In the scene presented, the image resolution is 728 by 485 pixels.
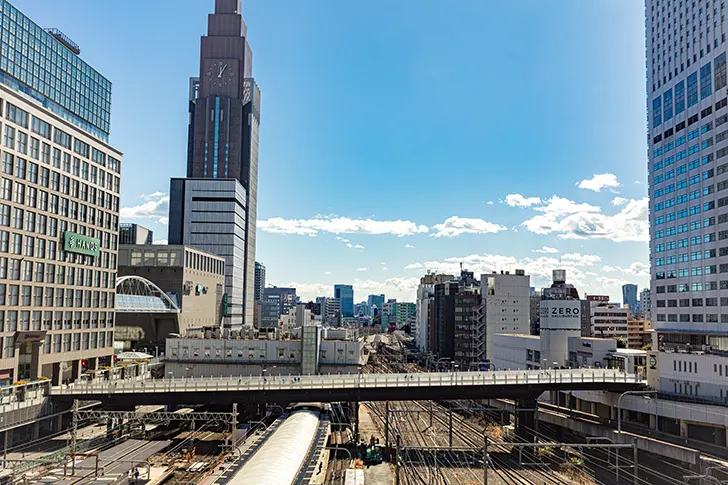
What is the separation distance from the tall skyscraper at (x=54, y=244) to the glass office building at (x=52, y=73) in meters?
33.6

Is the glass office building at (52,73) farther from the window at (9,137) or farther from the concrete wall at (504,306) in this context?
the concrete wall at (504,306)

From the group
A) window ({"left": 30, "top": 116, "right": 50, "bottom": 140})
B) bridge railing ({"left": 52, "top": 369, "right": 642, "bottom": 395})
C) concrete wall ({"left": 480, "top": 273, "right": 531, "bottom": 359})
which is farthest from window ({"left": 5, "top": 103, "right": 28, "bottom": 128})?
concrete wall ({"left": 480, "top": 273, "right": 531, "bottom": 359})

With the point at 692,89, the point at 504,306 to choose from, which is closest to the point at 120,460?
the point at 692,89

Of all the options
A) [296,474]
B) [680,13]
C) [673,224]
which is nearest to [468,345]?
[673,224]

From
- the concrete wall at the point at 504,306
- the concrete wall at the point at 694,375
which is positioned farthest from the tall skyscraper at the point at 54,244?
the concrete wall at the point at 504,306

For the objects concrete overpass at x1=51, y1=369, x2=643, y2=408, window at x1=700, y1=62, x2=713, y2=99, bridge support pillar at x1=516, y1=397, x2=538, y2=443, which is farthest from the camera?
window at x1=700, y1=62, x2=713, y2=99

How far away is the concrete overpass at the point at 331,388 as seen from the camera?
6750 cm

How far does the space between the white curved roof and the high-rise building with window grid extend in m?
50.0

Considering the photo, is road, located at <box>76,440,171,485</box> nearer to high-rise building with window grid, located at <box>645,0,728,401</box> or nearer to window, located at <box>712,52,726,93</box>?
high-rise building with window grid, located at <box>645,0,728,401</box>

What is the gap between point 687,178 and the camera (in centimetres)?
9212

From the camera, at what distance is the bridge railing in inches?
2667

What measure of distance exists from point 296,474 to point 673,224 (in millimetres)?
82175

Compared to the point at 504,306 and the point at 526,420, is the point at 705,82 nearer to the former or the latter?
the point at 526,420

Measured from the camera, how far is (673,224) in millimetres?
95375
